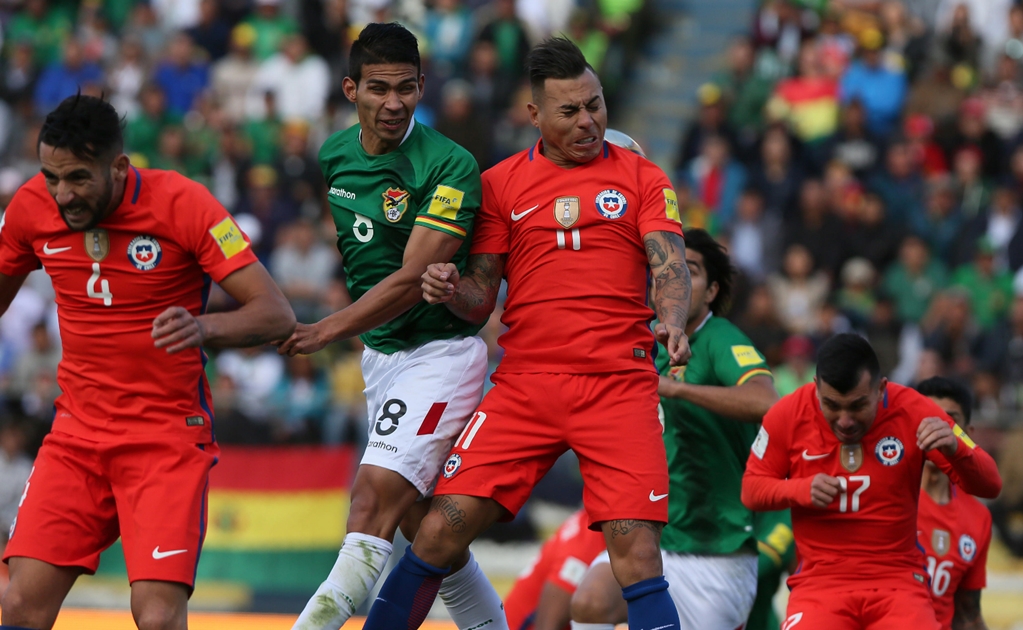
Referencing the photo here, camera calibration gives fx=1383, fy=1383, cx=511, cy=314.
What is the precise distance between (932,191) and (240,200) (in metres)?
7.66

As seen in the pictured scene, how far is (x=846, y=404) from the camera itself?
6195 millimetres

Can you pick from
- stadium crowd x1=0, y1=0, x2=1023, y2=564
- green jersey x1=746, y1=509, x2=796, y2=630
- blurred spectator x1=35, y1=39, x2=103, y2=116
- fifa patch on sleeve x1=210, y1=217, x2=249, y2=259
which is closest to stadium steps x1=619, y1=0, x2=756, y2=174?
stadium crowd x1=0, y1=0, x2=1023, y2=564

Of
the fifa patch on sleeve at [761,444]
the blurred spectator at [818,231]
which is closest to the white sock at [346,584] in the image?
the fifa patch on sleeve at [761,444]

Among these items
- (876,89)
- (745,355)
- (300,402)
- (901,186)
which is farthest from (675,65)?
(745,355)

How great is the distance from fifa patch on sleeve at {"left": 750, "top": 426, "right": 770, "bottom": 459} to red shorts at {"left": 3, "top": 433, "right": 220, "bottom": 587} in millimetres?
2551

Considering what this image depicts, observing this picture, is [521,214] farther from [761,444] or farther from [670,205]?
[761,444]

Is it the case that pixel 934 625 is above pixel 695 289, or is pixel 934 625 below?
below

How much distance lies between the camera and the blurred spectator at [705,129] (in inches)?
607

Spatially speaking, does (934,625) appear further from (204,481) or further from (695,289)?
(204,481)

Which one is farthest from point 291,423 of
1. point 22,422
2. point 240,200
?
point 240,200

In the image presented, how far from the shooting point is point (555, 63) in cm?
572

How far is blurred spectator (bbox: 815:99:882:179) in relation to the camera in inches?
569

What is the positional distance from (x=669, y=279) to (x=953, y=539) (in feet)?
8.45

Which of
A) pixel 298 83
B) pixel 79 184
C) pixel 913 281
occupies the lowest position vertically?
pixel 913 281
